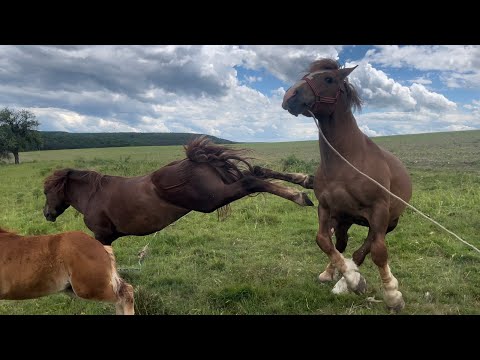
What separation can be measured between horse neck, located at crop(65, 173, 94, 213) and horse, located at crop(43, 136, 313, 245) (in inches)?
0.6

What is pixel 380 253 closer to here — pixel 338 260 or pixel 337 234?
pixel 338 260

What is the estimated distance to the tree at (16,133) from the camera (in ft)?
116

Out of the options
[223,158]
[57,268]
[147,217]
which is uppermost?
[223,158]

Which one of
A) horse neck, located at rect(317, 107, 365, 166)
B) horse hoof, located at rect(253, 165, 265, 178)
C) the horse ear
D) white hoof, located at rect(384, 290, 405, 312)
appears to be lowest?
white hoof, located at rect(384, 290, 405, 312)

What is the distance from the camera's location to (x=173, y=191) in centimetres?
550

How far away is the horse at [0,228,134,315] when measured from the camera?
385cm

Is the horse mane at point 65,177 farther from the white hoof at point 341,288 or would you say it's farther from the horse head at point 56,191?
the white hoof at point 341,288

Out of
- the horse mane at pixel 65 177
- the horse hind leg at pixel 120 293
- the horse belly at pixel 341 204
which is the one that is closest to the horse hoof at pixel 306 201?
the horse belly at pixel 341 204

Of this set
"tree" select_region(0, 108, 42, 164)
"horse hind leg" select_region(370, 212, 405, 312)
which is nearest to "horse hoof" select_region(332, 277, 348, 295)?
"horse hind leg" select_region(370, 212, 405, 312)

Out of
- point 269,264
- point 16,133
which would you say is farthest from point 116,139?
point 16,133

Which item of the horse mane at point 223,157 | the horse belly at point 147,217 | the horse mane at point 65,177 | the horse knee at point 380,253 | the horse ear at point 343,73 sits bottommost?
the horse knee at point 380,253

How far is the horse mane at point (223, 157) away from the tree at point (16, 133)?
3397 cm

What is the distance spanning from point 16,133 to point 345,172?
38530 mm

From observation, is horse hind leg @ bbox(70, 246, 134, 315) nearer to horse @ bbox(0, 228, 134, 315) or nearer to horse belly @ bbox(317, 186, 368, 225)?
horse @ bbox(0, 228, 134, 315)
